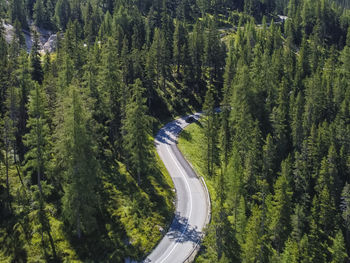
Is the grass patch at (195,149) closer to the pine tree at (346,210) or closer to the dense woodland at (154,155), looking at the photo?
the dense woodland at (154,155)

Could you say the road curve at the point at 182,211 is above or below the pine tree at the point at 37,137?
below

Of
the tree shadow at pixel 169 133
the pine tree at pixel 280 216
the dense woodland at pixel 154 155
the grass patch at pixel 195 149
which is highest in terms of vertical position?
the dense woodland at pixel 154 155

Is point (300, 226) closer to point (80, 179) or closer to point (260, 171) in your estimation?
point (260, 171)

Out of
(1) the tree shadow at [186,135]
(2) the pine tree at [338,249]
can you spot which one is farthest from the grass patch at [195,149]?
(2) the pine tree at [338,249]

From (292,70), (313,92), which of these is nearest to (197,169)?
(313,92)

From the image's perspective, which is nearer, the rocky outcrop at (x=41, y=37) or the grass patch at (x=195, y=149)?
the grass patch at (x=195, y=149)

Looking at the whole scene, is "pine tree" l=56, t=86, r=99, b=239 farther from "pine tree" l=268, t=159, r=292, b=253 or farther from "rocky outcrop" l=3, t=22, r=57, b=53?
"rocky outcrop" l=3, t=22, r=57, b=53
